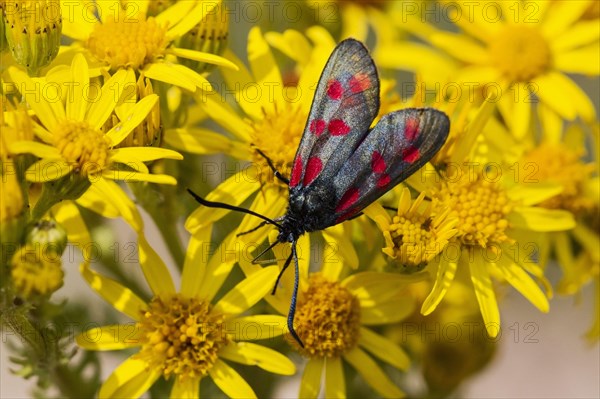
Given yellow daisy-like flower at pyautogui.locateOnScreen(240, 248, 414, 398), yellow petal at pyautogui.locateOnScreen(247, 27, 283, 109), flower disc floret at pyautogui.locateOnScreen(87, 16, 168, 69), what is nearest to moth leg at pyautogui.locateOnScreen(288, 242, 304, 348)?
yellow daisy-like flower at pyautogui.locateOnScreen(240, 248, 414, 398)

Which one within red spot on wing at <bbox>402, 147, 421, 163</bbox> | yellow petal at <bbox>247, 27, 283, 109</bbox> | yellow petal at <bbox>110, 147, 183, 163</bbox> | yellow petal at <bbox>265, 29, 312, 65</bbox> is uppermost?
yellow petal at <bbox>265, 29, 312, 65</bbox>

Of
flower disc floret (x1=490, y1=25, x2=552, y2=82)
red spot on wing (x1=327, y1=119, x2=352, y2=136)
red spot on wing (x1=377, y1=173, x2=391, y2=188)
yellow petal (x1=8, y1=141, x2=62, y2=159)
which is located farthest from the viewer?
flower disc floret (x1=490, y1=25, x2=552, y2=82)

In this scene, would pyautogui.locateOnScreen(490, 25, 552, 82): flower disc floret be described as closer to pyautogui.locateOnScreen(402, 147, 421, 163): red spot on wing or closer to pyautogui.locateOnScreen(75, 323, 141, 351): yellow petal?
pyautogui.locateOnScreen(402, 147, 421, 163): red spot on wing

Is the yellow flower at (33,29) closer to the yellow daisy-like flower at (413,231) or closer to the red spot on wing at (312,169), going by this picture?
the red spot on wing at (312,169)

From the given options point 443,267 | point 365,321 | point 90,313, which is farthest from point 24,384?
point 443,267

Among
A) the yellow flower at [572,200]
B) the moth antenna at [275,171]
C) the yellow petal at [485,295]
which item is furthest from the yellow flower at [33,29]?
the yellow flower at [572,200]

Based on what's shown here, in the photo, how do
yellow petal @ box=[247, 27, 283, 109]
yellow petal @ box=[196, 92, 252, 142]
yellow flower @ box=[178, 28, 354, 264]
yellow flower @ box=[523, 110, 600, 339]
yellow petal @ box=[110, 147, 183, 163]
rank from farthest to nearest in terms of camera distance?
yellow flower @ box=[523, 110, 600, 339] → yellow petal @ box=[247, 27, 283, 109] → yellow petal @ box=[196, 92, 252, 142] → yellow flower @ box=[178, 28, 354, 264] → yellow petal @ box=[110, 147, 183, 163]
